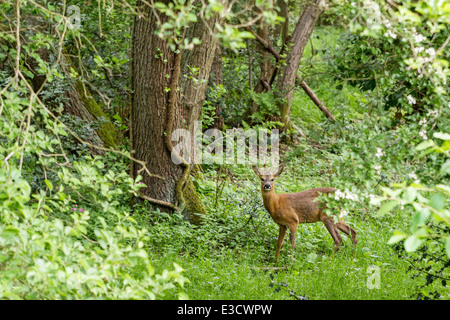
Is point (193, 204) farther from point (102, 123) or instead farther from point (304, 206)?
point (102, 123)

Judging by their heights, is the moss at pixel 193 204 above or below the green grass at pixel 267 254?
above

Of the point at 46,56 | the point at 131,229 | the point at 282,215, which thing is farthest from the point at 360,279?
the point at 46,56

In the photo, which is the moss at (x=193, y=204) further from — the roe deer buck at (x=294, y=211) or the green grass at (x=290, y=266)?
the roe deer buck at (x=294, y=211)

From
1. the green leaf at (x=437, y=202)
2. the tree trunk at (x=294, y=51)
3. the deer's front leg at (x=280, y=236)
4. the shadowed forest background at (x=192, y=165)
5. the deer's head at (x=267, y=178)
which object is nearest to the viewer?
the green leaf at (x=437, y=202)

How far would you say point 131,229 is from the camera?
157 inches

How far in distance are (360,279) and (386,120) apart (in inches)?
76.6

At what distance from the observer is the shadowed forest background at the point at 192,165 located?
3.67 meters

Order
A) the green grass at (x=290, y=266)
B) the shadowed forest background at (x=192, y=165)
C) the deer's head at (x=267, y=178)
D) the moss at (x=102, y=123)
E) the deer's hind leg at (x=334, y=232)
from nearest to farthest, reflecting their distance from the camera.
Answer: the shadowed forest background at (x=192, y=165) → the green grass at (x=290, y=266) → the deer's hind leg at (x=334, y=232) → the deer's head at (x=267, y=178) → the moss at (x=102, y=123)

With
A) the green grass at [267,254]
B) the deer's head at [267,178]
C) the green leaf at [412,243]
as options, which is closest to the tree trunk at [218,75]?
the green grass at [267,254]

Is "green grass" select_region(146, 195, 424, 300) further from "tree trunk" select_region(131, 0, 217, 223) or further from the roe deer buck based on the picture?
"tree trunk" select_region(131, 0, 217, 223)

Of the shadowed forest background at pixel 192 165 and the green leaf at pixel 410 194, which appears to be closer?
the green leaf at pixel 410 194

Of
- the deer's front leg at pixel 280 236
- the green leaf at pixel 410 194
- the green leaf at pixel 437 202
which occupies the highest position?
the green leaf at pixel 410 194

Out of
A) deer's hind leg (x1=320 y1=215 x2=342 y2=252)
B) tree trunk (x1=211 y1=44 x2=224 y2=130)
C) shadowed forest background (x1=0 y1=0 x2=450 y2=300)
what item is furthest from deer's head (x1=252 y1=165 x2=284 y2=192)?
tree trunk (x1=211 y1=44 x2=224 y2=130)
